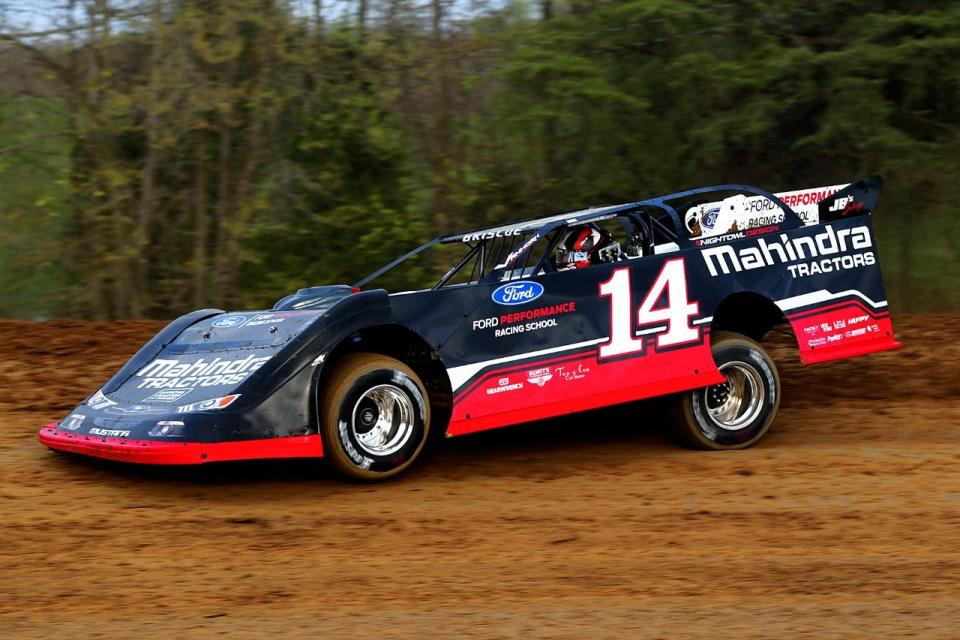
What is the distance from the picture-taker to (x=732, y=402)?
8.13m

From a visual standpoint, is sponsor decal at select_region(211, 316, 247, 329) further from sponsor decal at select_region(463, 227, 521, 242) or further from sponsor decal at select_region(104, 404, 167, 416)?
sponsor decal at select_region(463, 227, 521, 242)

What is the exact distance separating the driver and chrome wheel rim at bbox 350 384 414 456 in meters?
1.69

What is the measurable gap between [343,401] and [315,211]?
8880 mm

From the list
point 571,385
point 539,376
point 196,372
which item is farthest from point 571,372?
point 196,372

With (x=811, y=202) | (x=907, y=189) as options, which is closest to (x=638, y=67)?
(x=907, y=189)

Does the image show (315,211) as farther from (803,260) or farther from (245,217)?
(803,260)

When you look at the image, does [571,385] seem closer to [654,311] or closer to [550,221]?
[654,311]

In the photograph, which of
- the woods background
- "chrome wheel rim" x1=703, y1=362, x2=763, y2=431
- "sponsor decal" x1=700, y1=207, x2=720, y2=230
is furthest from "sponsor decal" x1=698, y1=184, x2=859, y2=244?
the woods background

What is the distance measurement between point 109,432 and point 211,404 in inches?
27.3

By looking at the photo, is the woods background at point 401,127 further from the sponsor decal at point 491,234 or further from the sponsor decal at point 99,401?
the sponsor decal at point 99,401

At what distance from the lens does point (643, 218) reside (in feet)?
26.6

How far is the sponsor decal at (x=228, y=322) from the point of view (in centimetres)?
741

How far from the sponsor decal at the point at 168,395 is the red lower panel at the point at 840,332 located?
416 cm

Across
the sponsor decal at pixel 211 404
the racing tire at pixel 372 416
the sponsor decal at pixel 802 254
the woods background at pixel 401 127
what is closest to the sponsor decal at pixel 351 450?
the racing tire at pixel 372 416
